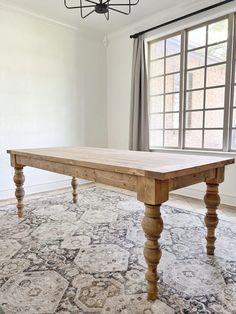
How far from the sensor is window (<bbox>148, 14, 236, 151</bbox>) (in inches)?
115

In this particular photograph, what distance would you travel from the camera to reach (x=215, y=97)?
3041mm

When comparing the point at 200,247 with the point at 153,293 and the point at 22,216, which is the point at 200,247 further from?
the point at 22,216

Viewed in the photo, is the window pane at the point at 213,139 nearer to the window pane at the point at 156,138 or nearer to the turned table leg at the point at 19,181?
the window pane at the point at 156,138

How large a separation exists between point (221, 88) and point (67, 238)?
250cm

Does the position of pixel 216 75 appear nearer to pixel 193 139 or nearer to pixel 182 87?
pixel 182 87

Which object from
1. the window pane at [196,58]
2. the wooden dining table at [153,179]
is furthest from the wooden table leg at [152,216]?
the window pane at [196,58]

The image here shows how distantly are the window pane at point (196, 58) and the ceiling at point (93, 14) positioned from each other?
61 cm

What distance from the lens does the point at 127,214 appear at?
2615mm

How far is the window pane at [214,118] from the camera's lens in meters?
3.01

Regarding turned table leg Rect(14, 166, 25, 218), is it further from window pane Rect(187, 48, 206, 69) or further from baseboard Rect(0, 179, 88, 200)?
window pane Rect(187, 48, 206, 69)

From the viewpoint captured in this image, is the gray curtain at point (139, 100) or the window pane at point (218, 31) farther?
the gray curtain at point (139, 100)

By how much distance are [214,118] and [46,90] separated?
242cm

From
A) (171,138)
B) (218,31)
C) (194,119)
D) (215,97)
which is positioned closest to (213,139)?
(194,119)

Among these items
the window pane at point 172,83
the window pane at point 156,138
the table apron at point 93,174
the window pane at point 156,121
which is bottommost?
the table apron at point 93,174
